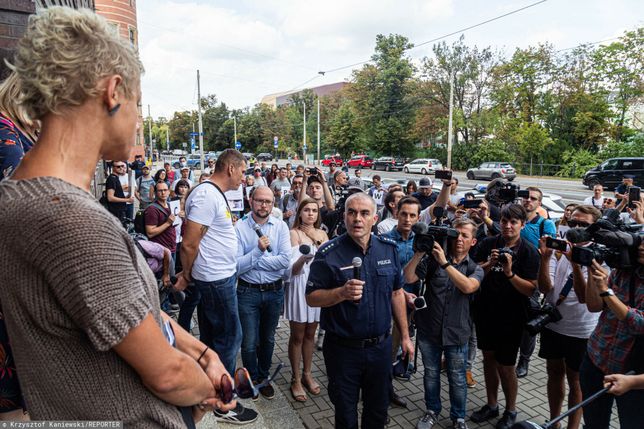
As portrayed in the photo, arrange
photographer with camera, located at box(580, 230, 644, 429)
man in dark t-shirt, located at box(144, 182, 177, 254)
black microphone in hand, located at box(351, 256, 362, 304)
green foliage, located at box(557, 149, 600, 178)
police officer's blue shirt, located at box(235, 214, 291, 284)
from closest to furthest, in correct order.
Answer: photographer with camera, located at box(580, 230, 644, 429) → black microphone in hand, located at box(351, 256, 362, 304) → police officer's blue shirt, located at box(235, 214, 291, 284) → man in dark t-shirt, located at box(144, 182, 177, 254) → green foliage, located at box(557, 149, 600, 178)

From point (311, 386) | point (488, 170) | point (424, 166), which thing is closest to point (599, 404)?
point (311, 386)

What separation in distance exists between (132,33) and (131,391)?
3933cm

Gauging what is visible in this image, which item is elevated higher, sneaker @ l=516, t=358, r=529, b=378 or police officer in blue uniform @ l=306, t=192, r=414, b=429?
police officer in blue uniform @ l=306, t=192, r=414, b=429

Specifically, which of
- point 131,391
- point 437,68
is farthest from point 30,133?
point 437,68

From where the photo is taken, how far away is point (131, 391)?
1.17 m

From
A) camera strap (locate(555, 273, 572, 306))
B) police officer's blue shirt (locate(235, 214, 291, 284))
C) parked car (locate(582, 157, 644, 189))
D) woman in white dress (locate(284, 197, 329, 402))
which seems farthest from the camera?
parked car (locate(582, 157, 644, 189))

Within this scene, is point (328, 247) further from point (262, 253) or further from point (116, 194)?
point (116, 194)

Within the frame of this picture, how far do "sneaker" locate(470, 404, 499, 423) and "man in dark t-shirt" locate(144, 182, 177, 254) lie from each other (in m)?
4.45

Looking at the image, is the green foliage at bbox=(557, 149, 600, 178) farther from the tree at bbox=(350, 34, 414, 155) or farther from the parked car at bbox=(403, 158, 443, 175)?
the tree at bbox=(350, 34, 414, 155)

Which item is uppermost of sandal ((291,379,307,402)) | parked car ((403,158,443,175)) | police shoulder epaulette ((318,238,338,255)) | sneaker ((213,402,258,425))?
parked car ((403,158,443,175))

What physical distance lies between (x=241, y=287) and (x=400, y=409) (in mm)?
2031

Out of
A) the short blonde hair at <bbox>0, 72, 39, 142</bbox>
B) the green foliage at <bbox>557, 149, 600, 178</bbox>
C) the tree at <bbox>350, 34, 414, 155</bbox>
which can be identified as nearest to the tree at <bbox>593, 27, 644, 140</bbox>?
the green foliage at <bbox>557, 149, 600, 178</bbox>

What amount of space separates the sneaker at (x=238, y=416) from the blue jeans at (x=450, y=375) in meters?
1.65

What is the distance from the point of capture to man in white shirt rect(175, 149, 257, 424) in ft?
11.9
